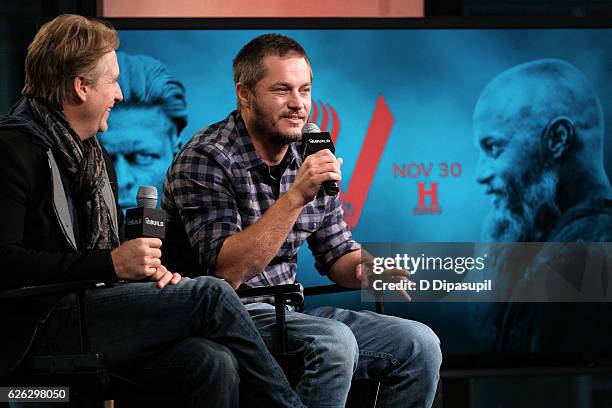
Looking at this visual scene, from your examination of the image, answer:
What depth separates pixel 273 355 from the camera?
272 centimetres

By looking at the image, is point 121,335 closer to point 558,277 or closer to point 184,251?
point 184,251

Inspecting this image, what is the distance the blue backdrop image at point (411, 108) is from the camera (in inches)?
168

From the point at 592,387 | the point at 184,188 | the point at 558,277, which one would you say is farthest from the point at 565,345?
the point at 184,188

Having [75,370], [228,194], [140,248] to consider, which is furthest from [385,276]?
[75,370]

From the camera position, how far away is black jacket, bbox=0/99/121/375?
94.3 inches

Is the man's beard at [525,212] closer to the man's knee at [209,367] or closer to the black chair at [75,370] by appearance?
the man's knee at [209,367]

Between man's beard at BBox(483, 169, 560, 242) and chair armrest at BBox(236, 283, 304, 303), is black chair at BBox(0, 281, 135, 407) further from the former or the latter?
man's beard at BBox(483, 169, 560, 242)

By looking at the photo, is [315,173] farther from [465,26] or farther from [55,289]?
[465,26]

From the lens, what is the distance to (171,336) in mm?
2465

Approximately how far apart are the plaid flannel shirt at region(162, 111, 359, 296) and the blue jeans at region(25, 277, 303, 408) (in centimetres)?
36

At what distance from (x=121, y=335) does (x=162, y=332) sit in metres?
0.09

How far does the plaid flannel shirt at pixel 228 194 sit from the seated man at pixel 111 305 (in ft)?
1.19

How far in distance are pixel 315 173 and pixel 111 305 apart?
63 centimetres

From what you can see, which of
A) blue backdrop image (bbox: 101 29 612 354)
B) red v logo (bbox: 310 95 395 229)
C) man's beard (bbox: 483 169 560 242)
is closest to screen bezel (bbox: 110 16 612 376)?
blue backdrop image (bbox: 101 29 612 354)
